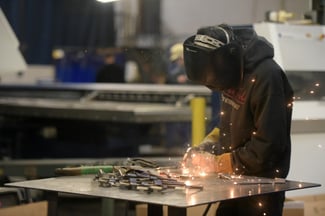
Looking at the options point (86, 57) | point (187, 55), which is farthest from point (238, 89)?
point (86, 57)

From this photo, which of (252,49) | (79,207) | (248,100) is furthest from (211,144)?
(79,207)

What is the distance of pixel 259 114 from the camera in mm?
2158

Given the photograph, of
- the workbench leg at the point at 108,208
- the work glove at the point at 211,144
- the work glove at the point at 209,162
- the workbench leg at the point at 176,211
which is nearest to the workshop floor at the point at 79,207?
the workbench leg at the point at 108,208

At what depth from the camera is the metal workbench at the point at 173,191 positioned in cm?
177

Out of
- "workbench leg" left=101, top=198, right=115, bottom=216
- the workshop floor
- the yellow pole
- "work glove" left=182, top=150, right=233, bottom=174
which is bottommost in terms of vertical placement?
the workshop floor

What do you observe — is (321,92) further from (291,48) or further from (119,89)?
(119,89)

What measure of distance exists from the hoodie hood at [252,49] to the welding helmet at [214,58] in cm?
4

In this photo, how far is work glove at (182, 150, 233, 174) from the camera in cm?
224

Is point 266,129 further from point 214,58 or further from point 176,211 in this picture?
point 176,211

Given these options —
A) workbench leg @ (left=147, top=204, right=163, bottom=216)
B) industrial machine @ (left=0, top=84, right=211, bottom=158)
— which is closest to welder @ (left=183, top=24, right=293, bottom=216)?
workbench leg @ (left=147, top=204, right=163, bottom=216)

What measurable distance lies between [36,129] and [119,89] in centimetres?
95

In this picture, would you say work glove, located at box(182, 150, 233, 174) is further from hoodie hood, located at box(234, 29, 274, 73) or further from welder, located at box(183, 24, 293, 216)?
hoodie hood, located at box(234, 29, 274, 73)

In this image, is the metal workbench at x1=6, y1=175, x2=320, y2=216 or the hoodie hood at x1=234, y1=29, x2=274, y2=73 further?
the hoodie hood at x1=234, y1=29, x2=274, y2=73

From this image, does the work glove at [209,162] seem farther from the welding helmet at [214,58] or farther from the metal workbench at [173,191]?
the welding helmet at [214,58]
